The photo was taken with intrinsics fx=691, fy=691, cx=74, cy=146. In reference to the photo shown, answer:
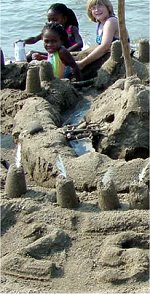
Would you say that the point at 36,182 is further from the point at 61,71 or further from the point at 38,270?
the point at 61,71

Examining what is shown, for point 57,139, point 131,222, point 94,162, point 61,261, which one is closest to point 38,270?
point 61,261

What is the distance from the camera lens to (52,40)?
673 cm

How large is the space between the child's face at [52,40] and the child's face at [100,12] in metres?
0.71

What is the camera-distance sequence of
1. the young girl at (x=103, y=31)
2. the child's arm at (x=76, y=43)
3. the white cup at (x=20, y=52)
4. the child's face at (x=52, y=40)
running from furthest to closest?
the white cup at (x=20, y=52) < the child's arm at (x=76, y=43) < the young girl at (x=103, y=31) < the child's face at (x=52, y=40)

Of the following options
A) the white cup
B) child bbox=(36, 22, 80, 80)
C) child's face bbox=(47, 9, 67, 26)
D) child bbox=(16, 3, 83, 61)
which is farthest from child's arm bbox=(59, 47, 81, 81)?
the white cup

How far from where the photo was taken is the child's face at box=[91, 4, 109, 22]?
23.5ft

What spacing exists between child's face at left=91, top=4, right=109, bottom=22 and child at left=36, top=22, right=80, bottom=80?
56 cm

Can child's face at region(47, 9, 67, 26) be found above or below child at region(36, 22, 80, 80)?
above

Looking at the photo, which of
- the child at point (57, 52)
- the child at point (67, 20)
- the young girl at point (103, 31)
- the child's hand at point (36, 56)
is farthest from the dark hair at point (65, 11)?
the child at point (57, 52)

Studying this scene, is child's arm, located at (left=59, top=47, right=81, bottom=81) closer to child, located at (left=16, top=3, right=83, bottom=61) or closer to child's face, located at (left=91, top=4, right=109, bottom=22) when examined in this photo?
child's face, located at (left=91, top=4, right=109, bottom=22)

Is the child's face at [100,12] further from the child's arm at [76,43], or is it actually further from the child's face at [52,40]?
the child's face at [52,40]

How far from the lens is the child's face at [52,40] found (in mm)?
6695

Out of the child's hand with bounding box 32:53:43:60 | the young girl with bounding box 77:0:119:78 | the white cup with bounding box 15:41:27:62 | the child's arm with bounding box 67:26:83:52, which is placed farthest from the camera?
the white cup with bounding box 15:41:27:62

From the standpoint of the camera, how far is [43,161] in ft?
15.6
